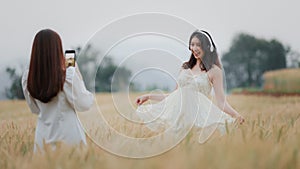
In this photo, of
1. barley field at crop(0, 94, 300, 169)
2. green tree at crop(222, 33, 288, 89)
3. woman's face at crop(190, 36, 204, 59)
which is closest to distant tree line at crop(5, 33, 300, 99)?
green tree at crop(222, 33, 288, 89)

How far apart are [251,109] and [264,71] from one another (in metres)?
0.26

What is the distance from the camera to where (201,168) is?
55.8 inches

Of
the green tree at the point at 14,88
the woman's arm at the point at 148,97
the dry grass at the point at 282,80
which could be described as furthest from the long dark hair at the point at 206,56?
the green tree at the point at 14,88

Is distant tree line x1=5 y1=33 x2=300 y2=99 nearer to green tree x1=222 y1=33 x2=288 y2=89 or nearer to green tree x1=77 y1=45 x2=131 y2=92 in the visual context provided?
green tree x1=222 y1=33 x2=288 y2=89

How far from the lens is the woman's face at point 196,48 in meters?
1.87

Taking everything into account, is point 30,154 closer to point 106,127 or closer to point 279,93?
point 106,127

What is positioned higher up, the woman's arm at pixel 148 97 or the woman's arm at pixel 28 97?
the woman's arm at pixel 28 97

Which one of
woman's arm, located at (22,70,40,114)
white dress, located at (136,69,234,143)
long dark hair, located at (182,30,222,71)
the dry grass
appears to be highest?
long dark hair, located at (182,30,222,71)

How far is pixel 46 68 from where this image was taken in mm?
1693

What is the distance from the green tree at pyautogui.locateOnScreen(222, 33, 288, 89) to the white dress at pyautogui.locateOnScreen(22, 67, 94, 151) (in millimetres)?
1188

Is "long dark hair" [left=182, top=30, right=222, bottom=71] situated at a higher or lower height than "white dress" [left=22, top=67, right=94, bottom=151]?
higher

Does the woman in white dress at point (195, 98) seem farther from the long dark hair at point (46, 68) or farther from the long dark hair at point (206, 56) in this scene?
the long dark hair at point (46, 68)

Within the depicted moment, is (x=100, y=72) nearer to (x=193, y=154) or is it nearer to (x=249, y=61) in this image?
(x=193, y=154)

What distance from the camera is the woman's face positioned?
6.14 feet
